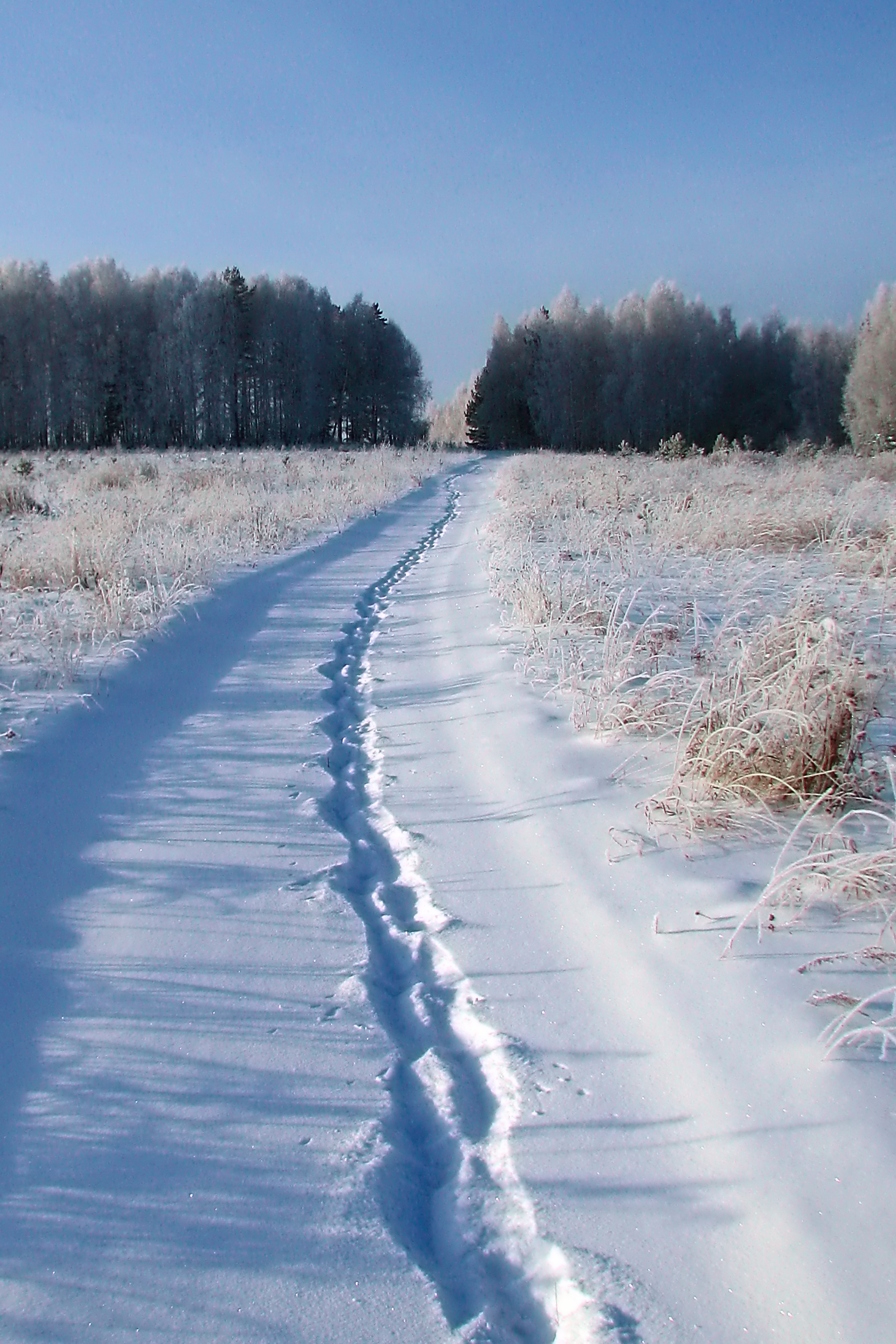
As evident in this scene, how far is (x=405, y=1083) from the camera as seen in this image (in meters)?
1.93

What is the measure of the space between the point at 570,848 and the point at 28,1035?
1.80 meters

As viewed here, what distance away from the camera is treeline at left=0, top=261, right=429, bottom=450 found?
3700 centimetres

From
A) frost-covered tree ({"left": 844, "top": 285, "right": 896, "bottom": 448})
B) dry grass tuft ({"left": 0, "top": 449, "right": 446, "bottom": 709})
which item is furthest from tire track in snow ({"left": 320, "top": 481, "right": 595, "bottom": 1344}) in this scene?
frost-covered tree ({"left": 844, "top": 285, "right": 896, "bottom": 448})

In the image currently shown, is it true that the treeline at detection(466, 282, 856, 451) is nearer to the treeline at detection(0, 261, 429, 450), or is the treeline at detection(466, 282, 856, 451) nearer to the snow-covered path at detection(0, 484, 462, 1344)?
the treeline at detection(0, 261, 429, 450)

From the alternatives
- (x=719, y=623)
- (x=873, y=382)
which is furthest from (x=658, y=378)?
(x=719, y=623)

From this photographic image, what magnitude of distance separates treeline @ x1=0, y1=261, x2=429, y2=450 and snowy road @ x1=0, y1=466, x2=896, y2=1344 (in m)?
39.2

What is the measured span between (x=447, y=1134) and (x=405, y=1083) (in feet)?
0.58

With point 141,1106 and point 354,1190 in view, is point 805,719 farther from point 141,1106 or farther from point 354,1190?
point 141,1106

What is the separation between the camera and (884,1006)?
1981 mm

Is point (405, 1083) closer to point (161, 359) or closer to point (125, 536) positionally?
point (125, 536)

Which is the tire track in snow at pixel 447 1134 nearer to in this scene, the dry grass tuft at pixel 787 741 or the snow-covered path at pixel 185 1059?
the snow-covered path at pixel 185 1059

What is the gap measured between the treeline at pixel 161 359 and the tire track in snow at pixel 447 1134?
39.8 metres

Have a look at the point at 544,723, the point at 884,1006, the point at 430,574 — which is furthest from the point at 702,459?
the point at 884,1006

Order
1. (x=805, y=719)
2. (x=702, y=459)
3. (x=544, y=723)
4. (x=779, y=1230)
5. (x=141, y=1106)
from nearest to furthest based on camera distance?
(x=779, y=1230), (x=141, y=1106), (x=805, y=719), (x=544, y=723), (x=702, y=459)
